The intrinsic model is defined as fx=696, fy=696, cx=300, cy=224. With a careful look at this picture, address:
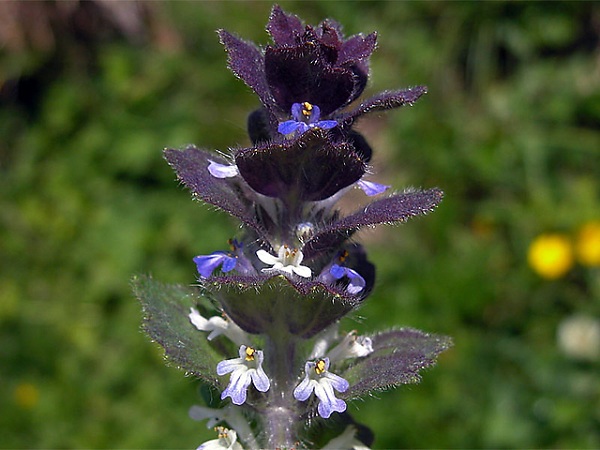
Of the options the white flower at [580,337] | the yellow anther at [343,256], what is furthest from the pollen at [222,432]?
the white flower at [580,337]

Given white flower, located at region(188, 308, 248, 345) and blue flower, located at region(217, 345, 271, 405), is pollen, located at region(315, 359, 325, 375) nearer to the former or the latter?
blue flower, located at region(217, 345, 271, 405)

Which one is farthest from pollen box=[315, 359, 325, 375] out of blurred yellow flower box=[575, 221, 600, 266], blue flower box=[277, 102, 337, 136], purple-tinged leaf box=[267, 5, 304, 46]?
blurred yellow flower box=[575, 221, 600, 266]

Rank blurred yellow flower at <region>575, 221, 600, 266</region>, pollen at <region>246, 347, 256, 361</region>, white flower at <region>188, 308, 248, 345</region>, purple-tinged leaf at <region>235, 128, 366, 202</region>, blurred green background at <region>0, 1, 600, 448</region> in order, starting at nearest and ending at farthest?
purple-tinged leaf at <region>235, 128, 366, 202</region> < pollen at <region>246, 347, 256, 361</region> < white flower at <region>188, 308, 248, 345</region> < blurred green background at <region>0, 1, 600, 448</region> < blurred yellow flower at <region>575, 221, 600, 266</region>

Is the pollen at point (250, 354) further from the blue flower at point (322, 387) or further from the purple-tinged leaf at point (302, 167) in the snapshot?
the purple-tinged leaf at point (302, 167)

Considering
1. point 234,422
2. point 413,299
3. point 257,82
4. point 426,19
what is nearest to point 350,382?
point 234,422

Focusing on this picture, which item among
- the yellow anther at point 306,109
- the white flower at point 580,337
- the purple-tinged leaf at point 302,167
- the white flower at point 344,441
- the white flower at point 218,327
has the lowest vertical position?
the white flower at point 344,441

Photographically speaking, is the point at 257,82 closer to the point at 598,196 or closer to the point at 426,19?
the point at 598,196

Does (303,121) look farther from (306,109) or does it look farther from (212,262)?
(212,262)
